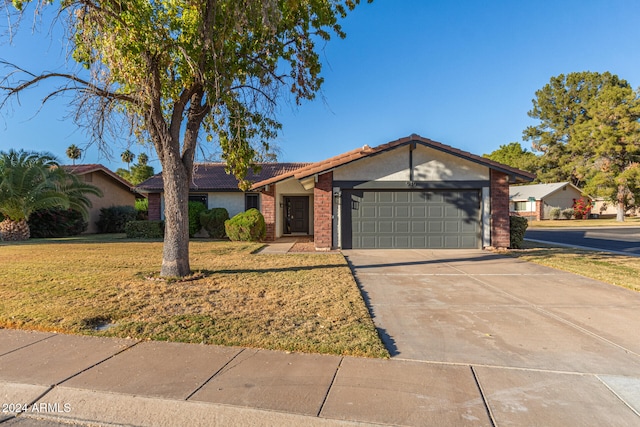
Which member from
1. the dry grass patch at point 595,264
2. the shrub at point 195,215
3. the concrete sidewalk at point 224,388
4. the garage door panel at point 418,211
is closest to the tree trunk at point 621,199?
the dry grass patch at point 595,264

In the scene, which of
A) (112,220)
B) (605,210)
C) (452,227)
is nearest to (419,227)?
(452,227)

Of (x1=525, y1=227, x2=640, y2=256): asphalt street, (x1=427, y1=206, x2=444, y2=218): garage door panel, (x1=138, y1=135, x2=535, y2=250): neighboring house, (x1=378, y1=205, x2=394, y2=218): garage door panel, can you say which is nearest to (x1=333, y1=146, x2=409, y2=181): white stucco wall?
(x1=138, y1=135, x2=535, y2=250): neighboring house

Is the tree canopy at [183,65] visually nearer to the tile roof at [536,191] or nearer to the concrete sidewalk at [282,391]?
the concrete sidewalk at [282,391]

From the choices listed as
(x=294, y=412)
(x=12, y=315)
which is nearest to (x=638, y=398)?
(x=294, y=412)

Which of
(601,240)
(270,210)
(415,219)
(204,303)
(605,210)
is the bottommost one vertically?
(204,303)

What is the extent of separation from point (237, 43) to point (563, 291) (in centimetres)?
866

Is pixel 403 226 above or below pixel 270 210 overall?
below

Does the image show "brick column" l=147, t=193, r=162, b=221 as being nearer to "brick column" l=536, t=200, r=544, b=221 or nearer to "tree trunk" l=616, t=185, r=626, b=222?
"brick column" l=536, t=200, r=544, b=221

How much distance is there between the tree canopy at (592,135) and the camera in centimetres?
3531

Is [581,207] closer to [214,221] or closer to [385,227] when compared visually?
[385,227]

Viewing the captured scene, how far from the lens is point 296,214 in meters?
20.6

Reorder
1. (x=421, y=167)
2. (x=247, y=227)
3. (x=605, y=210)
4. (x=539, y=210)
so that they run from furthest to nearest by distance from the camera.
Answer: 1. (x=605, y=210)
2. (x=539, y=210)
3. (x=247, y=227)
4. (x=421, y=167)

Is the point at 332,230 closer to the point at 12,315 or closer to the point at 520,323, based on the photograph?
the point at 520,323

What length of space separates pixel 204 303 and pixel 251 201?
13.6 m
